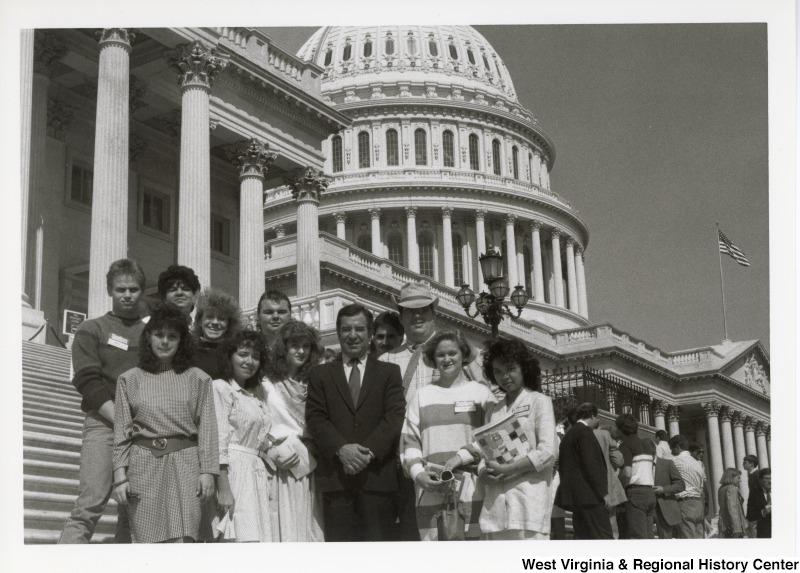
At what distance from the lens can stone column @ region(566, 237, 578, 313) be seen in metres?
69.8

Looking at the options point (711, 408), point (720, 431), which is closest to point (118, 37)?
point (720, 431)

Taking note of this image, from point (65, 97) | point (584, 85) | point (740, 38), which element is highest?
point (65, 97)

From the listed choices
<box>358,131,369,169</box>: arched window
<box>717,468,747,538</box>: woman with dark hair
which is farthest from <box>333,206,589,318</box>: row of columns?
<box>717,468,747,538</box>: woman with dark hair

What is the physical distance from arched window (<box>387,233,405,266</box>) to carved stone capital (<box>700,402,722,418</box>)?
2200 cm

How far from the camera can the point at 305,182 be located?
3089cm

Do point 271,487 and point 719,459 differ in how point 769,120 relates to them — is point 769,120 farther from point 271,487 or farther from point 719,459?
point 719,459

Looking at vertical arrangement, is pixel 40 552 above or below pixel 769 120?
below

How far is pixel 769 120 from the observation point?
11.5 m

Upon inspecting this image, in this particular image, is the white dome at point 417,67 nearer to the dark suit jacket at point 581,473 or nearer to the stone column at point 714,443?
the stone column at point 714,443

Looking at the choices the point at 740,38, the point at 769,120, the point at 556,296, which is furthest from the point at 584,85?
the point at 556,296

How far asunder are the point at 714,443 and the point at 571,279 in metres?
23.2

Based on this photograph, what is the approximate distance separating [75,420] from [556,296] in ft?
190

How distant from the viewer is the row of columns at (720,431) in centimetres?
4334

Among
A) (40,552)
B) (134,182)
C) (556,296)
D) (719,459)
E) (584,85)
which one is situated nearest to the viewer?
(40,552)
